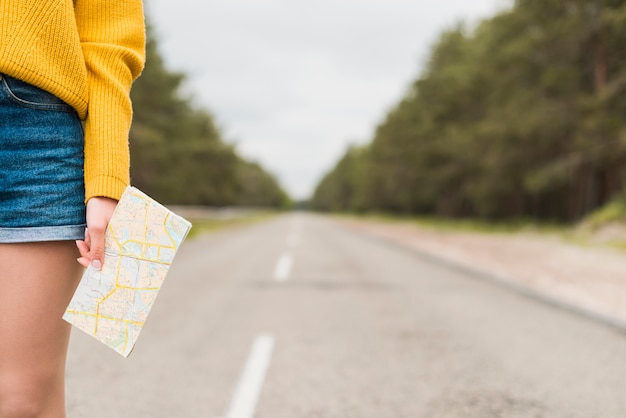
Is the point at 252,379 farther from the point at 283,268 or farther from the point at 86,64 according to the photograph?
the point at 283,268

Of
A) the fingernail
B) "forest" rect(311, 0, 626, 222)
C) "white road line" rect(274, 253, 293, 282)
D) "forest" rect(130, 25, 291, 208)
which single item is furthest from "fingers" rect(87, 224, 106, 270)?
"forest" rect(130, 25, 291, 208)

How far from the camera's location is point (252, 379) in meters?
3.73

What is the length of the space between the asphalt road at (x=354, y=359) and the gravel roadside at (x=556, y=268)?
49cm

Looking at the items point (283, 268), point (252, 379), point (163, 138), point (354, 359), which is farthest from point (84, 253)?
point (163, 138)

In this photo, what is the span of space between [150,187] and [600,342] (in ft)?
92.3

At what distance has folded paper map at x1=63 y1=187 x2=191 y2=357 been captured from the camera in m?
1.27

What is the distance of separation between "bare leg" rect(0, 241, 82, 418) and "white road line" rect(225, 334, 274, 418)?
6.33 feet

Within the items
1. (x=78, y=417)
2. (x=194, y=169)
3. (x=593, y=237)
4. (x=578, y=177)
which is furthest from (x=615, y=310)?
(x=194, y=169)

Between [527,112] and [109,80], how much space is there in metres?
23.2

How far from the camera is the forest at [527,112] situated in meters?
→ 18.8

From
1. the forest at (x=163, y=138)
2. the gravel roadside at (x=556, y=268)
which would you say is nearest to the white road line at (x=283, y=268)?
the gravel roadside at (x=556, y=268)

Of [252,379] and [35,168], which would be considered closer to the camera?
[35,168]

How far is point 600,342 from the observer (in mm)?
4848

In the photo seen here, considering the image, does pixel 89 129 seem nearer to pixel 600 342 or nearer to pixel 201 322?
pixel 201 322
